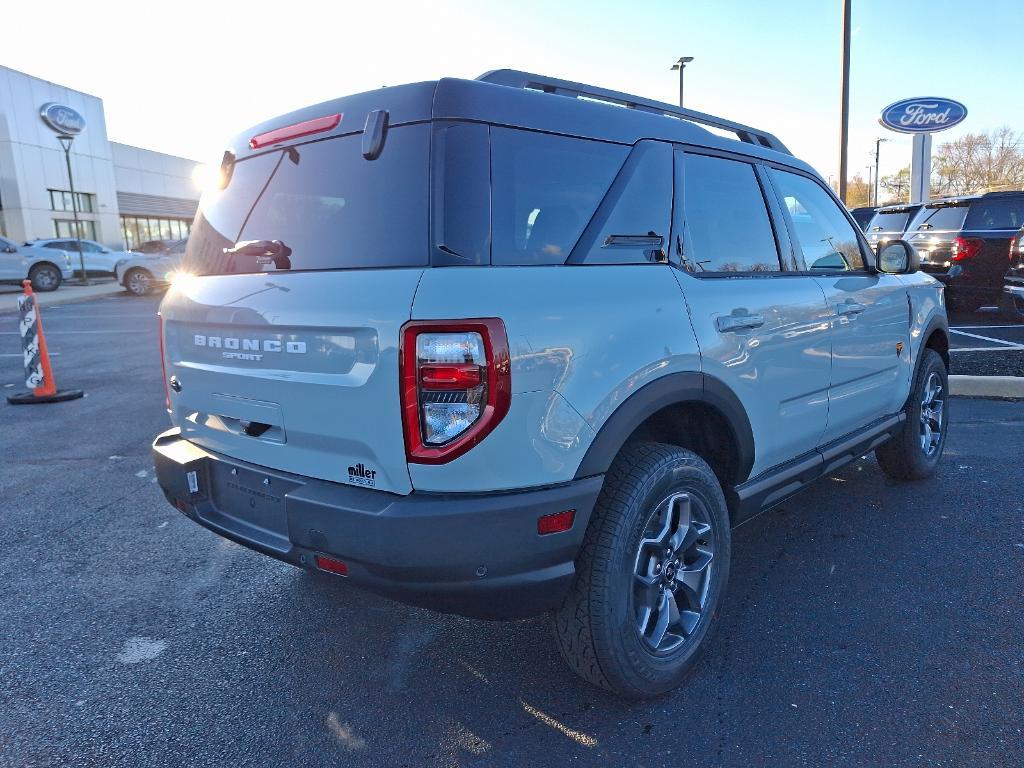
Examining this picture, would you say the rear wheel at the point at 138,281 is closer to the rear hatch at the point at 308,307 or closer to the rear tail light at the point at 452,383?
the rear hatch at the point at 308,307

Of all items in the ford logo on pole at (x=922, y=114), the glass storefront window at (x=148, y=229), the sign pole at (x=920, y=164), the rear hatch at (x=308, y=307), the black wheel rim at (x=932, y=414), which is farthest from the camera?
the glass storefront window at (x=148, y=229)

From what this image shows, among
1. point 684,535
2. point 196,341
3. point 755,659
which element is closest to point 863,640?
point 755,659

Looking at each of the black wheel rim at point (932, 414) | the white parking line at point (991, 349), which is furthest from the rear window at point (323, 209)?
the white parking line at point (991, 349)

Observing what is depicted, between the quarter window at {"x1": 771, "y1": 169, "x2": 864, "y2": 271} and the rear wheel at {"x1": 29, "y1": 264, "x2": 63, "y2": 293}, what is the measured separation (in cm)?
2441

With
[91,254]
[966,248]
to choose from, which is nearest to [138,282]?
[91,254]

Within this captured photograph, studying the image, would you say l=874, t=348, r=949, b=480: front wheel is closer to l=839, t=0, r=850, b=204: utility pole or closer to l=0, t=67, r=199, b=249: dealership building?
l=839, t=0, r=850, b=204: utility pole

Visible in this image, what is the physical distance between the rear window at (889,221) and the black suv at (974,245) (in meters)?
1.35

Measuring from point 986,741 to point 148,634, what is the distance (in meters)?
3.01

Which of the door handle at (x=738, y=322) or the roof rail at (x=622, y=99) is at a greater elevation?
the roof rail at (x=622, y=99)

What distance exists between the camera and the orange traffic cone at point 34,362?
7422mm

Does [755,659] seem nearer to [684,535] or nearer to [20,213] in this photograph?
[684,535]

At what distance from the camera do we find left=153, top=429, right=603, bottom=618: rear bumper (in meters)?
2.01

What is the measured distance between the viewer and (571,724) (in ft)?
7.82

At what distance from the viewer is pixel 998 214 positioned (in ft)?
34.9
